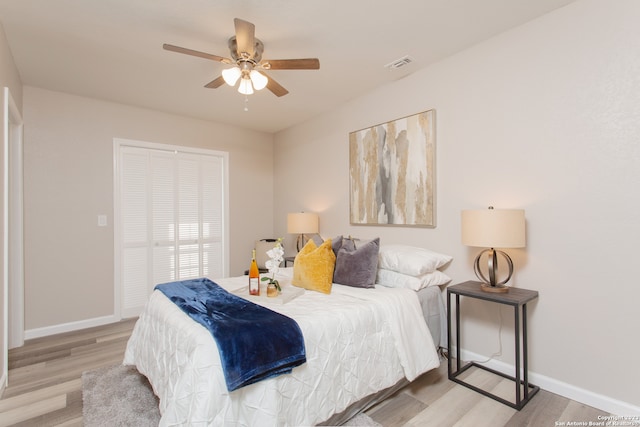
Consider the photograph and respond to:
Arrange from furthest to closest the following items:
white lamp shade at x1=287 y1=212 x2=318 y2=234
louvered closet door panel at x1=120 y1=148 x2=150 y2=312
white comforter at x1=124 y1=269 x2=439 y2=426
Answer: white lamp shade at x1=287 y1=212 x2=318 y2=234 < louvered closet door panel at x1=120 y1=148 x2=150 y2=312 < white comforter at x1=124 y1=269 x2=439 y2=426

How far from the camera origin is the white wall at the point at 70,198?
10.8 ft

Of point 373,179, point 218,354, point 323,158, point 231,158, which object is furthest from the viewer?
point 231,158

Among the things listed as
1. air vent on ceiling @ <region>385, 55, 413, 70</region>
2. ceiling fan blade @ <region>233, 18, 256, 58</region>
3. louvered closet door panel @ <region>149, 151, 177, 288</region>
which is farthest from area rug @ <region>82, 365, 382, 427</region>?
air vent on ceiling @ <region>385, 55, 413, 70</region>

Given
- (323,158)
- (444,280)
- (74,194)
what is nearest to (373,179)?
(323,158)

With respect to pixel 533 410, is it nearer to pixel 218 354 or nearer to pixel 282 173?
pixel 218 354

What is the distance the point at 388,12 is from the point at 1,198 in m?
3.03

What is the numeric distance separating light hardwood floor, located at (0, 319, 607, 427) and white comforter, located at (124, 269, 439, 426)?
18 centimetres

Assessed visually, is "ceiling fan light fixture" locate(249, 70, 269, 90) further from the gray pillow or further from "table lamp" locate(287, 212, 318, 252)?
"table lamp" locate(287, 212, 318, 252)

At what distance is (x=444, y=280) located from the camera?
107 inches

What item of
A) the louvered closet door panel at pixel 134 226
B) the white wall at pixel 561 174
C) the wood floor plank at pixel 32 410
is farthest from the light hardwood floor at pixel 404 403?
the louvered closet door panel at pixel 134 226

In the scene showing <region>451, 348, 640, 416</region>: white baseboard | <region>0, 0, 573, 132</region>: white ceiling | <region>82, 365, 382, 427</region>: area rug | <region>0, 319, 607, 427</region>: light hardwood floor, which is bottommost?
<region>0, 319, 607, 427</region>: light hardwood floor

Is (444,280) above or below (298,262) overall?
below

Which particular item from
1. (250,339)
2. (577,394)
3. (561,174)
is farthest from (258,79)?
(577,394)

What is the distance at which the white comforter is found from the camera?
147cm
